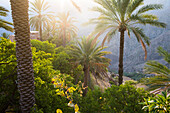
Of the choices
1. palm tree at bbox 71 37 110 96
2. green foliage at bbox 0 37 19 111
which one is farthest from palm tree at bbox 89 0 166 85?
green foliage at bbox 0 37 19 111

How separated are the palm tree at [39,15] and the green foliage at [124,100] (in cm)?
2167

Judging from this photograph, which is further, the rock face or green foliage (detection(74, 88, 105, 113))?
the rock face

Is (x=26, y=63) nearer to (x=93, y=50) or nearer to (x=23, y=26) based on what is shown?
(x=23, y=26)

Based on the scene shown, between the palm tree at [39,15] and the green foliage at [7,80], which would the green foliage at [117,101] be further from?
the palm tree at [39,15]

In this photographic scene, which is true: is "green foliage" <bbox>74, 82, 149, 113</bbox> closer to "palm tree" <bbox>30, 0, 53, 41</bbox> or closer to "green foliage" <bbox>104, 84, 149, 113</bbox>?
"green foliage" <bbox>104, 84, 149, 113</bbox>

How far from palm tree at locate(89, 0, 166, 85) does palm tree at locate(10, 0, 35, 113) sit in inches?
313

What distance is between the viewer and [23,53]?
17.8ft

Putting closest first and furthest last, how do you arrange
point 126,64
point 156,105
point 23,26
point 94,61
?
point 156,105
point 23,26
point 94,61
point 126,64

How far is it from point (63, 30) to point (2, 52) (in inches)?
709

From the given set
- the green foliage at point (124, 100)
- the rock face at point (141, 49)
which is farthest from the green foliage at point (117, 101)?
the rock face at point (141, 49)

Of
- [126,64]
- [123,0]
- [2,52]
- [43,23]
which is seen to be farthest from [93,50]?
[126,64]

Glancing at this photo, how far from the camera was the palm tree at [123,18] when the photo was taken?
11008mm

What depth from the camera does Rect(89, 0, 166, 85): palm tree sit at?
11.0m

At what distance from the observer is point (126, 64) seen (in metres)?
83.6
